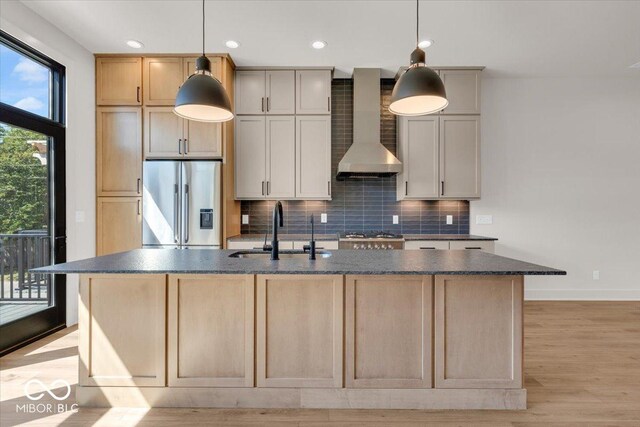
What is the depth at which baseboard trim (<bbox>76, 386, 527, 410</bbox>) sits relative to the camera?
2043 mm

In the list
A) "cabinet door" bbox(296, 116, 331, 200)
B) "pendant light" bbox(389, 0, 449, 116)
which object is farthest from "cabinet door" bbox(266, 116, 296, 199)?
"pendant light" bbox(389, 0, 449, 116)

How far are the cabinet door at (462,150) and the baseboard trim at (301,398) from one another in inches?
105

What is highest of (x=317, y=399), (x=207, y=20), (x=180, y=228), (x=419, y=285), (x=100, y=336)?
(x=207, y=20)

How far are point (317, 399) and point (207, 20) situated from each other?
3.27 m

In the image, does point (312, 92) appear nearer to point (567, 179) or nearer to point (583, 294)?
point (567, 179)

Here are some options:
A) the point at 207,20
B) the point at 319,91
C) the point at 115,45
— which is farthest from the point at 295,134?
the point at 115,45

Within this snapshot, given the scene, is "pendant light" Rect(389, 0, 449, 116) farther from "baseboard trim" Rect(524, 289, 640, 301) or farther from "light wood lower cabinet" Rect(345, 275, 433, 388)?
"baseboard trim" Rect(524, 289, 640, 301)

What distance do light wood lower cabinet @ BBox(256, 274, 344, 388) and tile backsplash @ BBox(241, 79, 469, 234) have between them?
251cm

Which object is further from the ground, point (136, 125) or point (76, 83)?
point (76, 83)

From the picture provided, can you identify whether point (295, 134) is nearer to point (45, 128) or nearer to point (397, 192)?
point (397, 192)

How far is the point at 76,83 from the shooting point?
3.64 metres

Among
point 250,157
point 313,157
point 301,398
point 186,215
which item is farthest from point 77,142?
point 301,398

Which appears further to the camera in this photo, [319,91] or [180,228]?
[319,91]

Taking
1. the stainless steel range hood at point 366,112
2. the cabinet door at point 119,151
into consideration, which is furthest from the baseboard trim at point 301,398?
the stainless steel range hood at point 366,112
